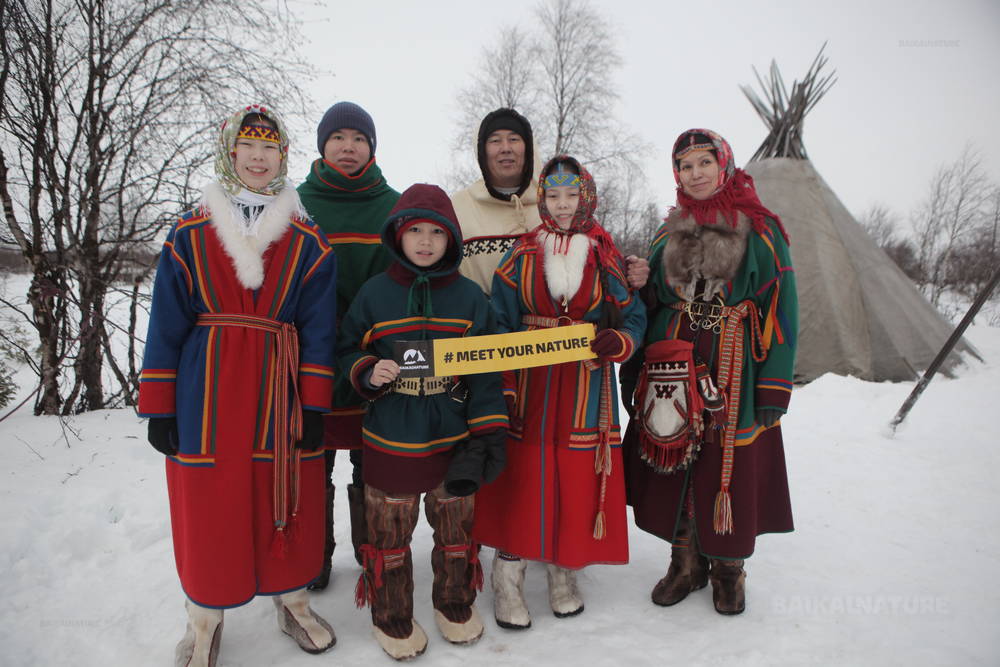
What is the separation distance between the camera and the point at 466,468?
6.82 feet

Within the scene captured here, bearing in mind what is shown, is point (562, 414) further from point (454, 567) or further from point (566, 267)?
point (454, 567)

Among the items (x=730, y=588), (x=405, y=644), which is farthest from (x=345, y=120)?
(x=730, y=588)

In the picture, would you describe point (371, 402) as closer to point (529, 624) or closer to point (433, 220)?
point (433, 220)

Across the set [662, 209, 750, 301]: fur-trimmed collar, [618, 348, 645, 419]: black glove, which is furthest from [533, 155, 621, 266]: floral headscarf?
[618, 348, 645, 419]: black glove

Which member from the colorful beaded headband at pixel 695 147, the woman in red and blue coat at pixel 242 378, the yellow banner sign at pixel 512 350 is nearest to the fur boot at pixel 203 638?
the woman in red and blue coat at pixel 242 378

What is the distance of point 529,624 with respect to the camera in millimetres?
2414

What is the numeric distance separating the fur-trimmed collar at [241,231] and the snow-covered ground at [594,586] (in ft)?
5.20

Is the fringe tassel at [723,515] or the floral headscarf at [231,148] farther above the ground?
the floral headscarf at [231,148]

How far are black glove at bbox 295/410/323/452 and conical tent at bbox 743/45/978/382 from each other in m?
6.98

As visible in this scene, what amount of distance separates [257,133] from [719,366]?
2.20m

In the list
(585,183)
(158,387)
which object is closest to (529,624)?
(158,387)

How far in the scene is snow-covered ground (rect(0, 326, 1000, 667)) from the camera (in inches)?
88.0

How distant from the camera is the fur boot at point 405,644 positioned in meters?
2.16

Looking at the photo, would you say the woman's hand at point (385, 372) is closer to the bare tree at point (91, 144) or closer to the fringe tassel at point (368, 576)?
the fringe tassel at point (368, 576)
